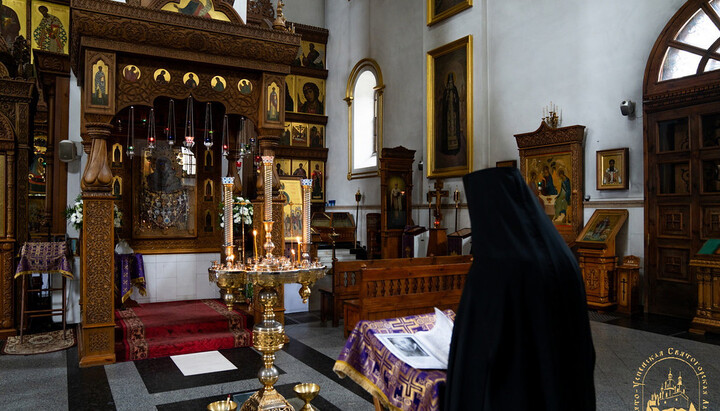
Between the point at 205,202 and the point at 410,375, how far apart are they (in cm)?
721

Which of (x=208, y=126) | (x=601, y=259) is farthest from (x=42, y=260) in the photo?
(x=601, y=259)

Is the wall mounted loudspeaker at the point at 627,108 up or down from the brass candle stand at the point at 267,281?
up

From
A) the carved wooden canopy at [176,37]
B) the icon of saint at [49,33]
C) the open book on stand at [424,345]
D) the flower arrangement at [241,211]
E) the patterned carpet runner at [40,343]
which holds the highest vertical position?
the icon of saint at [49,33]

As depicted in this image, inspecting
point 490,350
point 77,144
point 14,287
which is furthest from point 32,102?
point 490,350

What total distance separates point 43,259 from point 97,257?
4.35 ft

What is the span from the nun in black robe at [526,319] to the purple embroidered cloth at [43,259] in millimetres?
6345

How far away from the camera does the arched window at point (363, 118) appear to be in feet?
54.6

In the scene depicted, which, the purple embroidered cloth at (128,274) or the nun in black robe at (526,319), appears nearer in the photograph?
the nun in black robe at (526,319)

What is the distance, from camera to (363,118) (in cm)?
1756

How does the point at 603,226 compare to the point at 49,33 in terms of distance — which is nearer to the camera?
the point at 603,226

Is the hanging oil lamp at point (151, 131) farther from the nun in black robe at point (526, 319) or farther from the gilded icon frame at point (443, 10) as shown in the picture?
the gilded icon frame at point (443, 10)

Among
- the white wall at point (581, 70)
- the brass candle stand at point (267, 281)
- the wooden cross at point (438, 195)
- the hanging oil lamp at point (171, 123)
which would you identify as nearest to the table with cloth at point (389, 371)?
the brass candle stand at point (267, 281)

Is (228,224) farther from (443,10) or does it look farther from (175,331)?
(443,10)

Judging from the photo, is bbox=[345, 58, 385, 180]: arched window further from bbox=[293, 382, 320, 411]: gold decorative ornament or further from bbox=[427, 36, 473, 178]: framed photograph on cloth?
bbox=[293, 382, 320, 411]: gold decorative ornament
